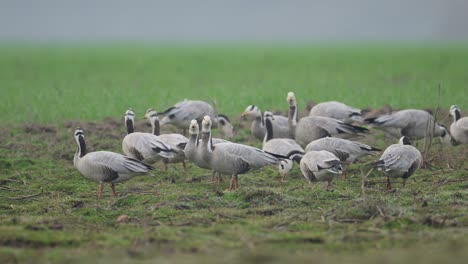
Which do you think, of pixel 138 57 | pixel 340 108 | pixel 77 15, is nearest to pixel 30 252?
pixel 340 108

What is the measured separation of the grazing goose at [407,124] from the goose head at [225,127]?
2778mm

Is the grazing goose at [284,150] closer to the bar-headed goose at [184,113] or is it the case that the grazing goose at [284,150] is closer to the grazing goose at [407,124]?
the grazing goose at [407,124]

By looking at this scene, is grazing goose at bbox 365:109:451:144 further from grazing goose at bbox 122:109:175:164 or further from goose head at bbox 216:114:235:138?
grazing goose at bbox 122:109:175:164

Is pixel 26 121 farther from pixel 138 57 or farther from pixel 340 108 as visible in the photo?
pixel 138 57

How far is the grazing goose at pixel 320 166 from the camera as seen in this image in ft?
35.8

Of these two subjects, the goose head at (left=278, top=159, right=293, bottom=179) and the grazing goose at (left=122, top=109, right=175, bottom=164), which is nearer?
the goose head at (left=278, top=159, right=293, bottom=179)

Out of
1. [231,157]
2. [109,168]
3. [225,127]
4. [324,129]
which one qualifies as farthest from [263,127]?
[109,168]

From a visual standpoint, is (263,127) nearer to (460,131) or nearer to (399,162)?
(460,131)

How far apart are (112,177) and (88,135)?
4.62 m

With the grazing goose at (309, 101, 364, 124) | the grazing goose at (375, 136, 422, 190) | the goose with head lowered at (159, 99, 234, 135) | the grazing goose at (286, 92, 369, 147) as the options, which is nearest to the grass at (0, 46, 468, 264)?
the grazing goose at (375, 136, 422, 190)

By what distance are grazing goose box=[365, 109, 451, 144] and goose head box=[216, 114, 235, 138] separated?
278 cm

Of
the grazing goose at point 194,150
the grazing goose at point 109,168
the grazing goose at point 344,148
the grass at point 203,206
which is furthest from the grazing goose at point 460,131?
the grazing goose at point 109,168

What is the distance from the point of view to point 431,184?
1119cm

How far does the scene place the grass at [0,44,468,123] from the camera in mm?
18641
